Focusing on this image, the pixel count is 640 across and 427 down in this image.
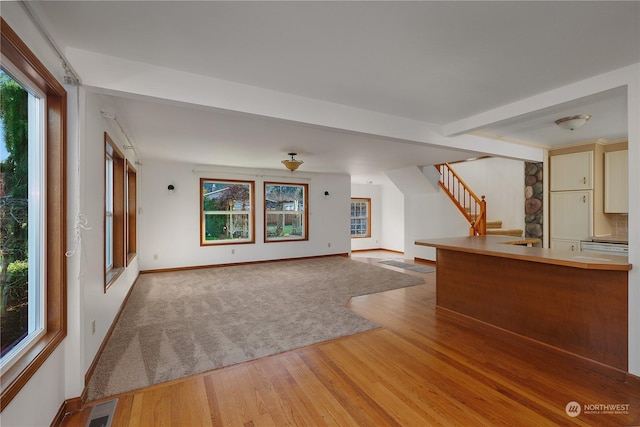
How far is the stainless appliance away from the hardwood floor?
2.70m

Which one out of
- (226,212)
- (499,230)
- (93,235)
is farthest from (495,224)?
(93,235)

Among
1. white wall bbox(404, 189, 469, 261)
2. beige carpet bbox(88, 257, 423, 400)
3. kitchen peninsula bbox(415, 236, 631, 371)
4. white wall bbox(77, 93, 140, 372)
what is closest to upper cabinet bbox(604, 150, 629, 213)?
white wall bbox(404, 189, 469, 261)

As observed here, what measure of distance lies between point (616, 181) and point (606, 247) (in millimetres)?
1026

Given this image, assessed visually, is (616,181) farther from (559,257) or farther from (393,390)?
(393,390)

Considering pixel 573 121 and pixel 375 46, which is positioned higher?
pixel 375 46

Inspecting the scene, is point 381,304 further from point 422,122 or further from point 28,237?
point 28,237

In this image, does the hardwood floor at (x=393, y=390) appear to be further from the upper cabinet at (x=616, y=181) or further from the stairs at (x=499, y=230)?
the stairs at (x=499, y=230)

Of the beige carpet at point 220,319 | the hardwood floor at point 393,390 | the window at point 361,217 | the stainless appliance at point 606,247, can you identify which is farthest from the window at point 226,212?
the stainless appliance at point 606,247

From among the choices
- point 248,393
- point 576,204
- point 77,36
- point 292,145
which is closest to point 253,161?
point 292,145

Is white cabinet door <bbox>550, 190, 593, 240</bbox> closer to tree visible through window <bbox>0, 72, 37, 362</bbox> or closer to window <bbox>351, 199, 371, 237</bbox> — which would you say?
window <bbox>351, 199, 371, 237</bbox>

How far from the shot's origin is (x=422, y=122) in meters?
3.50

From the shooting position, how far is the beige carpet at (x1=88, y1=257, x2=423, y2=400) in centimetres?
237

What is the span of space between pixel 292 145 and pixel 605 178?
4.84 m

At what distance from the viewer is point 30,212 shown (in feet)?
5.39
